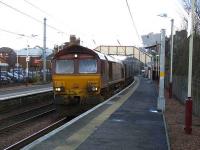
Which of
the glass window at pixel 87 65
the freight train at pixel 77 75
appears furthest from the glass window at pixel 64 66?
the glass window at pixel 87 65

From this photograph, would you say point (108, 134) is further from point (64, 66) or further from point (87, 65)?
point (64, 66)

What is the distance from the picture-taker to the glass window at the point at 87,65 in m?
22.2

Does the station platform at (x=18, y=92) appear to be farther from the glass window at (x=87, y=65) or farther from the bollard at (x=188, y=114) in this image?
the bollard at (x=188, y=114)

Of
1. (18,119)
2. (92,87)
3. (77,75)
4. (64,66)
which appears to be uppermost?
(64,66)

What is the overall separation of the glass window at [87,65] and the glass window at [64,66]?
43cm

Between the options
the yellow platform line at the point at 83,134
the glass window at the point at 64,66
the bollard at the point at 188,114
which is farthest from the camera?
the glass window at the point at 64,66

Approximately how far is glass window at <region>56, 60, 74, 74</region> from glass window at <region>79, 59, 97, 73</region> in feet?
1.42

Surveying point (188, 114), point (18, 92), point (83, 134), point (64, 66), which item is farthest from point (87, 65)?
point (18, 92)

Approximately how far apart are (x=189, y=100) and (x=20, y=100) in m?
15.1

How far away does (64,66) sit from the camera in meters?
22.5

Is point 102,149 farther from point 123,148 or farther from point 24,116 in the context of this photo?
point 24,116

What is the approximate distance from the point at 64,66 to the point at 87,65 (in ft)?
3.67

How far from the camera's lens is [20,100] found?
27625mm

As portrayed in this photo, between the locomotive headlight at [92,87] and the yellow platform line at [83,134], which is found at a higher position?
the locomotive headlight at [92,87]
